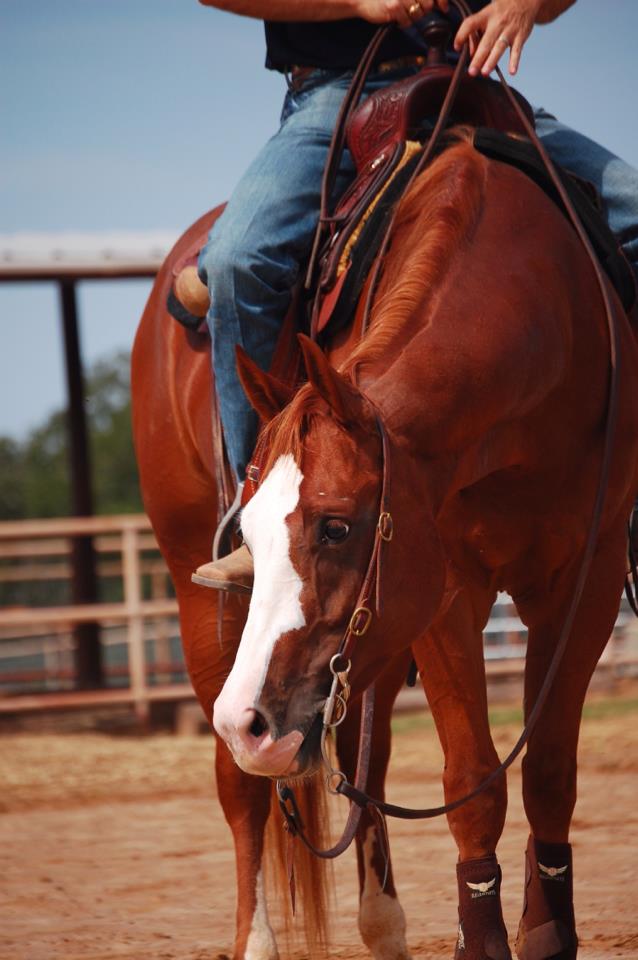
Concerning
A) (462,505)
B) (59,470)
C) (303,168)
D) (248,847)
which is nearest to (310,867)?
(248,847)

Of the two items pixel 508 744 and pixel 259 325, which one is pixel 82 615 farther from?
pixel 259 325

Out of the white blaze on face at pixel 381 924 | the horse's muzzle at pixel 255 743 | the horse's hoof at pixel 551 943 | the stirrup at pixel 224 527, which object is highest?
the horse's muzzle at pixel 255 743

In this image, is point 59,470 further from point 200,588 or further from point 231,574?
point 231,574

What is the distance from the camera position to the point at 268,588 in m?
→ 2.22

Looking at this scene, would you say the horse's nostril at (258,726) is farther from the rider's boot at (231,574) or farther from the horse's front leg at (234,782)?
the horse's front leg at (234,782)

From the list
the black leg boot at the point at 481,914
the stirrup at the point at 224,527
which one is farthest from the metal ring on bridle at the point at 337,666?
the stirrup at the point at 224,527

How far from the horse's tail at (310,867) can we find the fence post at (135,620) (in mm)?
5160

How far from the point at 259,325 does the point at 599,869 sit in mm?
2599

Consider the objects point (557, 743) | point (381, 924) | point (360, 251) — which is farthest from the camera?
point (381, 924)

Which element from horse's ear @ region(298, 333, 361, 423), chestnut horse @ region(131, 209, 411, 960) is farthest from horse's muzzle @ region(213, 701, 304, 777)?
chestnut horse @ region(131, 209, 411, 960)

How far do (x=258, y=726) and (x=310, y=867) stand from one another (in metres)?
1.62

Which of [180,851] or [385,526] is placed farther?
[180,851]

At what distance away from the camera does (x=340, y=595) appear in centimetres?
229

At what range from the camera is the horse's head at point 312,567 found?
2.19m
